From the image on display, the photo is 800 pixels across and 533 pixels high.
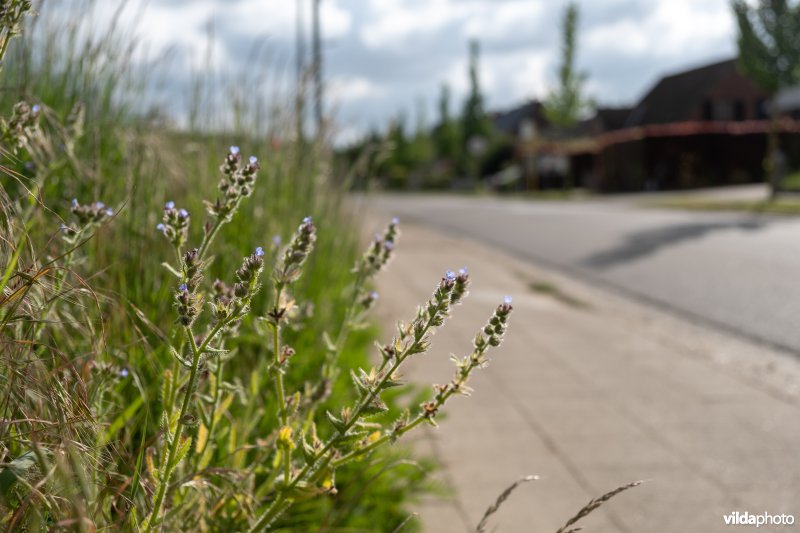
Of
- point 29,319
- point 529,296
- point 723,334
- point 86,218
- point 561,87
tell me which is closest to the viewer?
point 29,319

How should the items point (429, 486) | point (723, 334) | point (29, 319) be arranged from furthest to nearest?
point (723, 334)
point (429, 486)
point (29, 319)

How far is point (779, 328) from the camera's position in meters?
7.92

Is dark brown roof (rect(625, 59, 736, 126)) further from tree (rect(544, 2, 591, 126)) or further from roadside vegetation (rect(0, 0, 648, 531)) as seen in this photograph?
roadside vegetation (rect(0, 0, 648, 531))

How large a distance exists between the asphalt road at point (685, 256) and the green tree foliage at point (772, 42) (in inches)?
236

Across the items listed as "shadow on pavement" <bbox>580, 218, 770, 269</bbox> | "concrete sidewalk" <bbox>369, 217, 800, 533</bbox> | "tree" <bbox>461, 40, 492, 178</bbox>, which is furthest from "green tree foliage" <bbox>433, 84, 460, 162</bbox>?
"concrete sidewalk" <bbox>369, 217, 800, 533</bbox>

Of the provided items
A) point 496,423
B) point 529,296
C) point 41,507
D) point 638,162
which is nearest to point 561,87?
point 638,162

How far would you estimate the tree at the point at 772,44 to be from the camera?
25422mm

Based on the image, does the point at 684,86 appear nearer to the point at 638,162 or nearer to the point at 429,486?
the point at 638,162

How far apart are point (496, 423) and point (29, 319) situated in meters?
3.15

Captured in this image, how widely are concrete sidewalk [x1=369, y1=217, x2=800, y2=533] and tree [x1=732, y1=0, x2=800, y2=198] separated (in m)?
20.2

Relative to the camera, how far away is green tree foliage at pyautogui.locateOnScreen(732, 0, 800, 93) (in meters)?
25.4

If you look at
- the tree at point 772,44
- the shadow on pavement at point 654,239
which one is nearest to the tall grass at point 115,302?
the shadow on pavement at point 654,239

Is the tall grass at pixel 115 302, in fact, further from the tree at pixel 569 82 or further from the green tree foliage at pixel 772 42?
the tree at pixel 569 82

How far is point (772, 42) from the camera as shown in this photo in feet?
84.8
